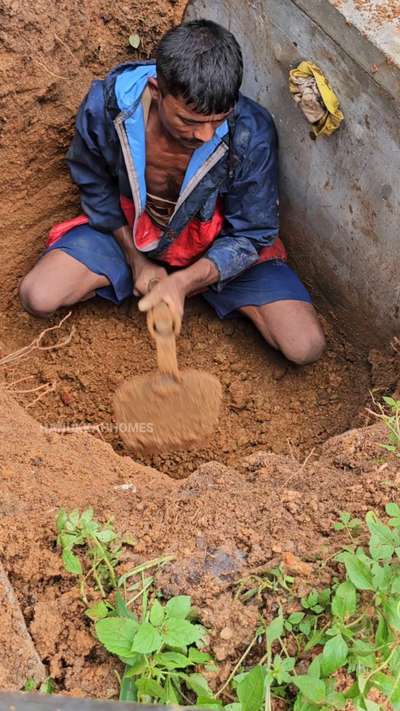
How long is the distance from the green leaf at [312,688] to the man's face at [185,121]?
152 centimetres

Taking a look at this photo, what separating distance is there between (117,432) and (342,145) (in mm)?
1167

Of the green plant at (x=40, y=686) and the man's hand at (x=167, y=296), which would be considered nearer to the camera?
the green plant at (x=40, y=686)

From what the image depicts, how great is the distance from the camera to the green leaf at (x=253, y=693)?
63.7 inches

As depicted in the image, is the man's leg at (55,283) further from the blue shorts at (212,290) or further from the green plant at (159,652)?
the green plant at (159,652)

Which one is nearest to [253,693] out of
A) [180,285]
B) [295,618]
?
[295,618]

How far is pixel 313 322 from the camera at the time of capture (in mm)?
2980

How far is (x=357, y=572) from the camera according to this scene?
5.54 feet

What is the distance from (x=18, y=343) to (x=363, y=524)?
1.67 m

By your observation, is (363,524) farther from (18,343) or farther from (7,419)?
(18,343)

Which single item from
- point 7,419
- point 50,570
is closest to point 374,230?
point 7,419

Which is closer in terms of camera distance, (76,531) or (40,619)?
(40,619)

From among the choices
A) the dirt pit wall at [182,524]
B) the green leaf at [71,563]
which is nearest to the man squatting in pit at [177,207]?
the dirt pit wall at [182,524]

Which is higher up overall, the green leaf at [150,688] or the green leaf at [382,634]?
the green leaf at [382,634]

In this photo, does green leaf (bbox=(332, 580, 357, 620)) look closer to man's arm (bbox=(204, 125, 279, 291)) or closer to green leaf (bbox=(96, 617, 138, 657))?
green leaf (bbox=(96, 617, 138, 657))
